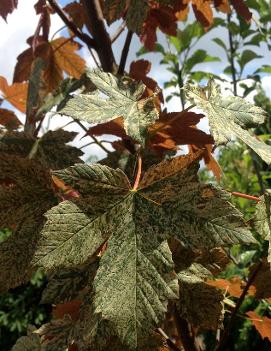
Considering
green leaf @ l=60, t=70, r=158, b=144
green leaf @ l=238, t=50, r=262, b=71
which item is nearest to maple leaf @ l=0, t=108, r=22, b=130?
A: green leaf @ l=60, t=70, r=158, b=144

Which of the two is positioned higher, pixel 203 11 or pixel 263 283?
pixel 203 11

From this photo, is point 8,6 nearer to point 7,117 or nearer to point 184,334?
point 7,117

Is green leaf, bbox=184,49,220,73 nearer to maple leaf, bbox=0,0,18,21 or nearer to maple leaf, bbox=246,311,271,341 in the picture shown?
maple leaf, bbox=0,0,18,21

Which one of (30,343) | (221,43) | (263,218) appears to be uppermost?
(221,43)

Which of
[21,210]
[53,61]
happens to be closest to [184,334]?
[21,210]

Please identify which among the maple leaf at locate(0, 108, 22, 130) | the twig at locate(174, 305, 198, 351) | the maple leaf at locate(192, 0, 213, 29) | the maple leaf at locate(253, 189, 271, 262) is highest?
the maple leaf at locate(192, 0, 213, 29)

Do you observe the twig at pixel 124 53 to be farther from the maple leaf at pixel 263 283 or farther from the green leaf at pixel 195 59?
the green leaf at pixel 195 59

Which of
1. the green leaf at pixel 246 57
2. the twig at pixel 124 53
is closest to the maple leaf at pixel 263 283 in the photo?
the twig at pixel 124 53
